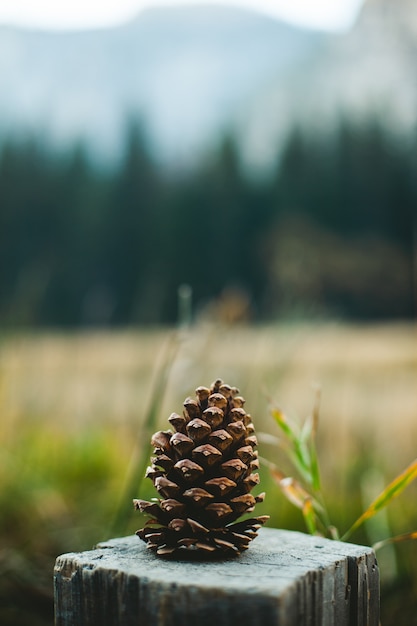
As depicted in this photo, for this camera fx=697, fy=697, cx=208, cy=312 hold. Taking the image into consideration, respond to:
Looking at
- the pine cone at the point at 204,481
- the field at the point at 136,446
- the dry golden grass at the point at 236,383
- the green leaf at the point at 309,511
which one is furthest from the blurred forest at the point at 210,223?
the pine cone at the point at 204,481

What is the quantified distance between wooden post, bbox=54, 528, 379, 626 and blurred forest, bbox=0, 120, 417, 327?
199 inches

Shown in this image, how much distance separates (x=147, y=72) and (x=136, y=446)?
713 cm

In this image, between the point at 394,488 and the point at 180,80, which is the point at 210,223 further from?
the point at 394,488

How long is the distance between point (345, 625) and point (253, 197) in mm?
6744

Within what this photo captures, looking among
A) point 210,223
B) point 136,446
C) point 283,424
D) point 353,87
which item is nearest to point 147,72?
point 210,223

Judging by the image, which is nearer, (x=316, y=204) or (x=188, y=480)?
(x=188, y=480)

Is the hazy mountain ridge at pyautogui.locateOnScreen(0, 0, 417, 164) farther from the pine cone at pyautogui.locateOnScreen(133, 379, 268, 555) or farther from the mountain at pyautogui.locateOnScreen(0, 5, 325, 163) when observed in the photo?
the pine cone at pyautogui.locateOnScreen(133, 379, 268, 555)

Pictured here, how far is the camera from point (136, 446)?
2.12 metres

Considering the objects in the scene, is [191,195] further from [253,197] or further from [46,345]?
[46,345]

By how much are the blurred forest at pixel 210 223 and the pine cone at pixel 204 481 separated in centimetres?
505

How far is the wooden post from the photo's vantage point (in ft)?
1.61

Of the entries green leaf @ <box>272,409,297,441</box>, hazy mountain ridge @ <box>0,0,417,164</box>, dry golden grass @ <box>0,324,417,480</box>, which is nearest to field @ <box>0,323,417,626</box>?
dry golden grass @ <box>0,324,417,480</box>

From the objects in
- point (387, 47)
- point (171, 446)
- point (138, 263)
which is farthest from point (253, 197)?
point (171, 446)

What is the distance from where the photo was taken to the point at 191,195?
7430 millimetres
